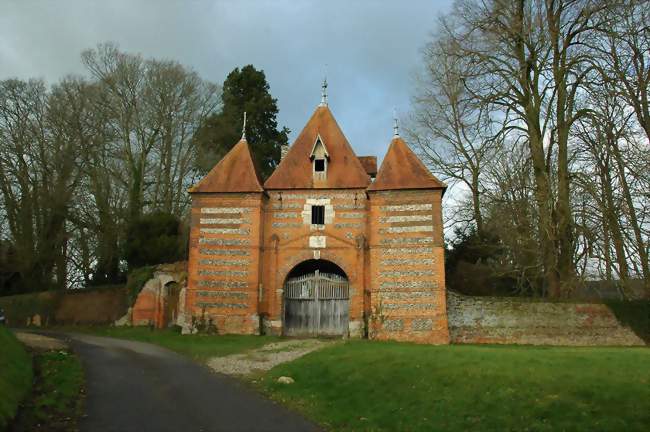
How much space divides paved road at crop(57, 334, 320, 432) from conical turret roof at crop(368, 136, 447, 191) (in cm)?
1088

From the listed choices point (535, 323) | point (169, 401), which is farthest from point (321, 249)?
point (169, 401)

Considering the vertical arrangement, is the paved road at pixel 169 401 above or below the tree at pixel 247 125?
below

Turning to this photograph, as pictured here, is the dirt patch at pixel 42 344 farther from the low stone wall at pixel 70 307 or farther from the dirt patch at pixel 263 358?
the low stone wall at pixel 70 307

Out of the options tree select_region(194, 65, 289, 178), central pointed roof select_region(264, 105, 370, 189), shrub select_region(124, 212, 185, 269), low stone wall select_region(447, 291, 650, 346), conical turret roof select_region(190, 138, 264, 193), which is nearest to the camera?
low stone wall select_region(447, 291, 650, 346)

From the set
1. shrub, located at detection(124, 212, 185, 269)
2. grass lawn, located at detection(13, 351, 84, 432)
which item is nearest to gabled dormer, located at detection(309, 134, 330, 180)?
shrub, located at detection(124, 212, 185, 269)

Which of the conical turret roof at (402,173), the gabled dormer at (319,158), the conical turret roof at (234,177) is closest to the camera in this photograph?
the conical turret roof at (402,173)

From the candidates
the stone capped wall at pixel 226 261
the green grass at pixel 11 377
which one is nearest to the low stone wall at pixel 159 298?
the stone capped wall at pixel 226 261

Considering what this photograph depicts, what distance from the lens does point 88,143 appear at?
107 ft

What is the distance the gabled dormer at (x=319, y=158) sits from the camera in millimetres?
24000

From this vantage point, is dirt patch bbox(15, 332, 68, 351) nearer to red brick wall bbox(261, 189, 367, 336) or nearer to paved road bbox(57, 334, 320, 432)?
paved road bbox(57, 334, 320, 432)

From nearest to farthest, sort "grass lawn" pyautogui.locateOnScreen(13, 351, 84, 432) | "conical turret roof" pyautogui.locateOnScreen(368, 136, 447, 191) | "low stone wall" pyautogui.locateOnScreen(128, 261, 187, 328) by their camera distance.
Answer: "grass lawn" pyautogui.locateOnScreen(13, 351, 84, 432), "conical turret roof" pyautogui.locateOnScreen(368, 136, 447, 191), "low stone wall" pyautogui.locateOnScreen(128, 261, 187, 328)

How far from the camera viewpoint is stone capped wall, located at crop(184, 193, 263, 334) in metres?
22.2

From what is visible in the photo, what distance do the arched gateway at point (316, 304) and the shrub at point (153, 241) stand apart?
9.10m

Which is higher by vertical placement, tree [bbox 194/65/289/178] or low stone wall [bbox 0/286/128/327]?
tree [bbox 194/65/289/178]
